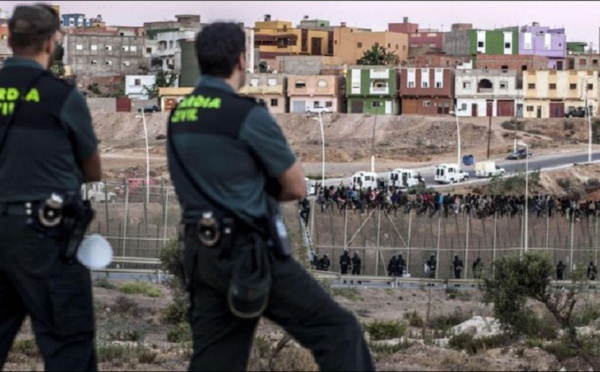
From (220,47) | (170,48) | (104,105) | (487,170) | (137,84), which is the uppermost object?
(170,48)

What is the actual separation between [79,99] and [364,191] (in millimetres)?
47544

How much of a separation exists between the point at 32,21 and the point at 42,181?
625 mm

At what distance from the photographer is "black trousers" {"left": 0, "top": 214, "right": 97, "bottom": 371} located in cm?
546

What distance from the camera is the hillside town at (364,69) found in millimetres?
87188

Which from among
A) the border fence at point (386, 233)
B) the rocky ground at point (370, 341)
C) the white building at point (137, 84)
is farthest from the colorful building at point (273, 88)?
the rocky ground at point (370, 341)

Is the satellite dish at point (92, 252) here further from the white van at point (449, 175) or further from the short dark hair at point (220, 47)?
the white van at point (449, 175)

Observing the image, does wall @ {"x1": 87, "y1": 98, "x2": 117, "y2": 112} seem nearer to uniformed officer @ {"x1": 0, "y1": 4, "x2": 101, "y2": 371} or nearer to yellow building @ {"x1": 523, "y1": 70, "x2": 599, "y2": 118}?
yellow building @ {"x1": 523, "y1": 70, "x2": 599, "y2": 118}

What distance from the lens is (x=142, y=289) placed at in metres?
29.0

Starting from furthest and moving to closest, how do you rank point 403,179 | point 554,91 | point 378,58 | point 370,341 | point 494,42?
point 494,42 < point 378,58 < point 554,91 < point 403,179 < point 370,341

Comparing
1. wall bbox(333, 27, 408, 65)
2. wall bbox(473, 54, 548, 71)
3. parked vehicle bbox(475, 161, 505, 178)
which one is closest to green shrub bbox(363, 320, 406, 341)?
parked vehicle bbox(475, 161, 505, 178)

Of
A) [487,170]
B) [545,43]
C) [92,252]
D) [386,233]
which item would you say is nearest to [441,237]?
[386,233]

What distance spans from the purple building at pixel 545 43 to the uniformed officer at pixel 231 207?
98275mm

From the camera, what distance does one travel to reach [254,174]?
5289mm

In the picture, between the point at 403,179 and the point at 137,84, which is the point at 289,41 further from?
the point at 403,179
